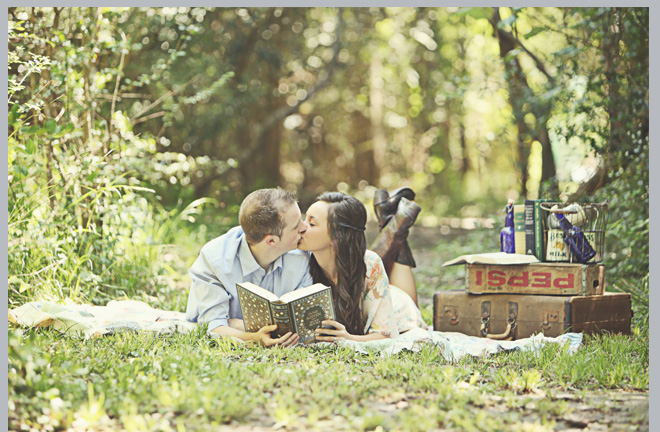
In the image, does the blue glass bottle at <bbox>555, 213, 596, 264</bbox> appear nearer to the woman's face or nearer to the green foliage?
the woman's face

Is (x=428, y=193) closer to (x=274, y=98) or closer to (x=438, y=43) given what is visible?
(x=438, y=43)

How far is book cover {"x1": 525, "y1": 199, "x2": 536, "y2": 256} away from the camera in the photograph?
14.2ft

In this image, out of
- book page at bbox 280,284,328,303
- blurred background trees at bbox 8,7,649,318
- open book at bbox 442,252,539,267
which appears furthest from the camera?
blurred background trees at bbox 8,7,649,318

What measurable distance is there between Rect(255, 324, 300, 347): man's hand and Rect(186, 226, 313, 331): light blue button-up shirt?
0.34 meters

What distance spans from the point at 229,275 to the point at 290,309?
1.96 ft

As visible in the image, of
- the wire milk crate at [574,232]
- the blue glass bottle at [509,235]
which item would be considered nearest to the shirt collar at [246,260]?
the blue glass bottle at [509,235]

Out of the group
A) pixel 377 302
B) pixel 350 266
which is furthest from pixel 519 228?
pixel 350 266

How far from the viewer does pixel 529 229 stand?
434cm

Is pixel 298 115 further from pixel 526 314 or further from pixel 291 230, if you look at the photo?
pixel 291 230

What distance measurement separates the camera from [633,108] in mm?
5875

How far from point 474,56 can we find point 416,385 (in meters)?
14.0

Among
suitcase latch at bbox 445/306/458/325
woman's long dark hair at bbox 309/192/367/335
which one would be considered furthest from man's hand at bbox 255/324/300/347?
suitcase latch at bbox 445/306/458/325

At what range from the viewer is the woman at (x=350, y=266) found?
12.7ft

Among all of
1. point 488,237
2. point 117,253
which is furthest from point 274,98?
point 117,253
